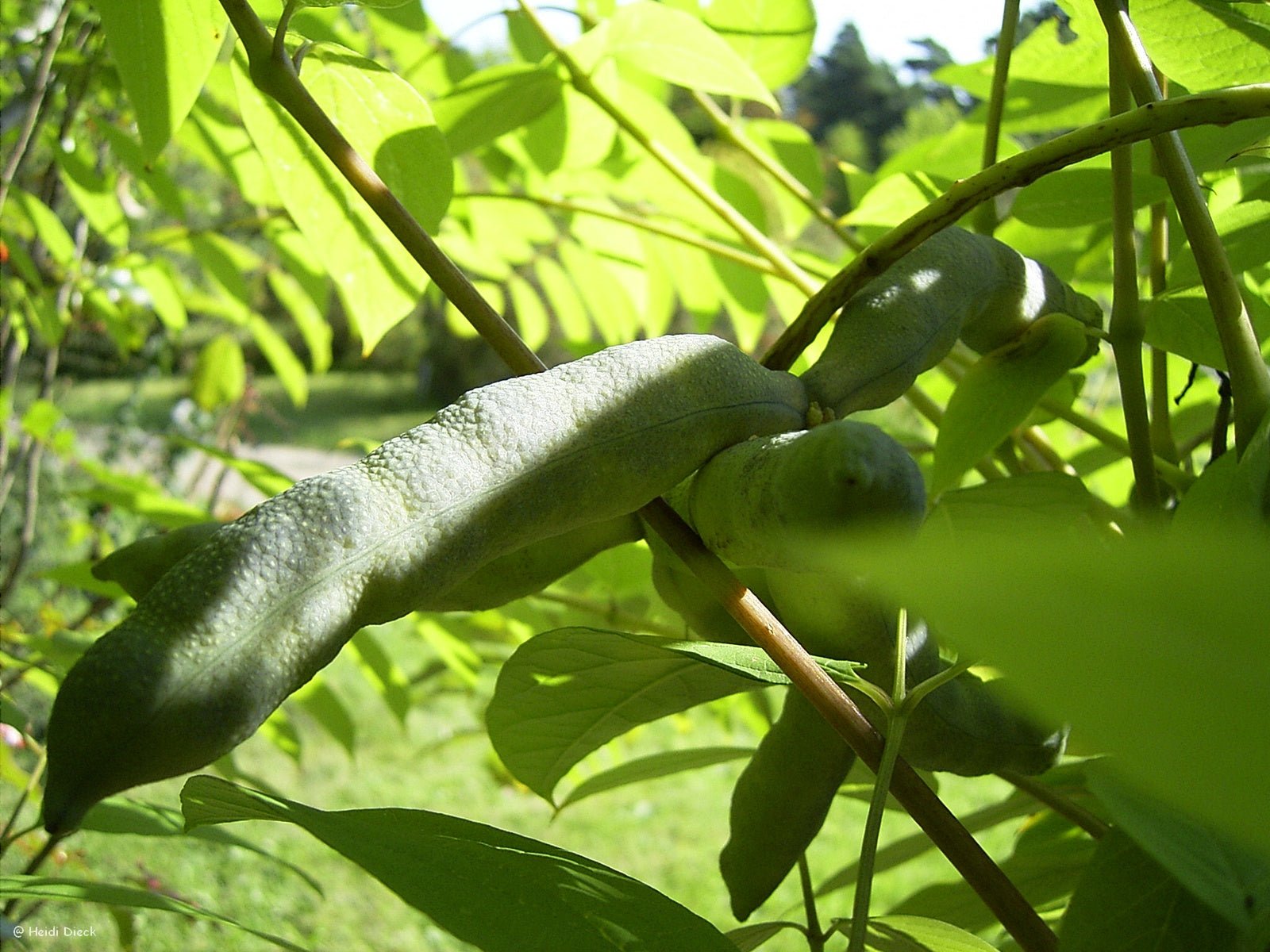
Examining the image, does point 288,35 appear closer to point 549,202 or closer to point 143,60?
point 143,60

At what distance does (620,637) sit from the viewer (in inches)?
14.5

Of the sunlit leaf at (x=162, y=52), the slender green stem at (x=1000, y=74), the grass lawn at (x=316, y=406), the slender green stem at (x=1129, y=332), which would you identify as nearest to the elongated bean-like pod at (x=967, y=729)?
the slender green stem at (x=1129, y=332)

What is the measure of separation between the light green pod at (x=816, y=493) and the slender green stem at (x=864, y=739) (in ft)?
0.09

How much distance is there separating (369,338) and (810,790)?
290 millimetres

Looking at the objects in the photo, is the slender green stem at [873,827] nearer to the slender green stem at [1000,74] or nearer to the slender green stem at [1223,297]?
the slender green stem at [1223,297]

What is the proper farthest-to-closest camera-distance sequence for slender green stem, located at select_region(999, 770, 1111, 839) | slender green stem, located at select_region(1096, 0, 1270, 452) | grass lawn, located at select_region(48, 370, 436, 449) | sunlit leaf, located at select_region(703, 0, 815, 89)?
grass lawn, located at select_region(48, 370, 436, 449), sunlit leaf, located at select_region(703, 0, 815, 89), slender green stem, located at select_region(999, 770, 1111, 839), slender green stem, located at select_region(1096, 0, 1270, 452)

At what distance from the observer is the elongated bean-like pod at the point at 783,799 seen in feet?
1.32

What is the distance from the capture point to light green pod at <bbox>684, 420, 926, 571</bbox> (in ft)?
0.83

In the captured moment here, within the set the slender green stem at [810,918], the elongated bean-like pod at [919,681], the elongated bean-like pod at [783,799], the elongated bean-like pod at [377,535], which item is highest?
the elongated bean-like pod at [377,535]

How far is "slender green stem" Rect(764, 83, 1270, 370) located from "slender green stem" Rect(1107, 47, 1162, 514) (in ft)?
0.38

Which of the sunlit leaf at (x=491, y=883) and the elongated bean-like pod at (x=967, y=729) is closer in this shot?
the sunlit leaf at (x=491, y=883)

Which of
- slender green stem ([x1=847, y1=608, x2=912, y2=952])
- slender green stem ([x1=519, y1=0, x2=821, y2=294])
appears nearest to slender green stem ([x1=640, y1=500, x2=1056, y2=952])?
slender green stem ([x1=847, y1=608, x2=912, y2=952])

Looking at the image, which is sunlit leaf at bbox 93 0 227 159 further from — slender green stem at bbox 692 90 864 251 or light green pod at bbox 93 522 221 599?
slender green stem at bbox 692 90 864 251

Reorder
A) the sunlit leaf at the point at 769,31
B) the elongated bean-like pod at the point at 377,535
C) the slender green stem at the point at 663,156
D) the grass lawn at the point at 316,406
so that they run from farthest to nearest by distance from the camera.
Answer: the grass lawn at the point at 316,406 < the sunlit leaf at the point at 769,31 < the slender green stem at the point at 663,156 < the elongated bean-like pod at the point at 377,535
